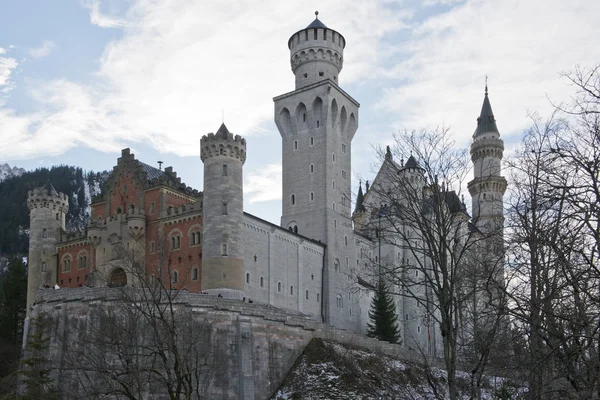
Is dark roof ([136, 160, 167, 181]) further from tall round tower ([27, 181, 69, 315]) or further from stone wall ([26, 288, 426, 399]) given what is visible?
stone wall ([26, 288, 426, 399])

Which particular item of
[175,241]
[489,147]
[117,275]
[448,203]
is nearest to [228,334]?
[175,241]

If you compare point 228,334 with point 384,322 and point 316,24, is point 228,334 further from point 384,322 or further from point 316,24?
point 316,24

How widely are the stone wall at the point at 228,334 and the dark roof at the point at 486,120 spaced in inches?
1990

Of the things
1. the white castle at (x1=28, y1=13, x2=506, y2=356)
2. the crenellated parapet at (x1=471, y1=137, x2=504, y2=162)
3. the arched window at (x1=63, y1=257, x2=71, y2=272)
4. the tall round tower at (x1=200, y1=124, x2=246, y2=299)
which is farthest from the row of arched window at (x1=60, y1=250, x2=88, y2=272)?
the crenellated parapet at (x1=471, y1=137, x2=504, y2=162)

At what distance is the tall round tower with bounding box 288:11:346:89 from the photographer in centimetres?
7125

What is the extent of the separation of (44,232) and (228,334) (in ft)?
89.4

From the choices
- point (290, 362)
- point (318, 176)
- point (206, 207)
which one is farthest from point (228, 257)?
point (318, 176)

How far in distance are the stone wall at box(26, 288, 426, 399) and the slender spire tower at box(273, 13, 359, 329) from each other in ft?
59.6

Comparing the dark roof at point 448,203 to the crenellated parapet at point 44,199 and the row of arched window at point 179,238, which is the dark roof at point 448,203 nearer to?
the row of arched window at point 179,238

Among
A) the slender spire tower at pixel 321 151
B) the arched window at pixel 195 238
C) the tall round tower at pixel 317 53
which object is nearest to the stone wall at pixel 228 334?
the arched window at pixel 195 238

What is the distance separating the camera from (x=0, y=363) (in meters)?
54.4

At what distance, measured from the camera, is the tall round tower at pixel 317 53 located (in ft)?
234

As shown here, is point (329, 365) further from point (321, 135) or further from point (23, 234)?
point (23, 234)

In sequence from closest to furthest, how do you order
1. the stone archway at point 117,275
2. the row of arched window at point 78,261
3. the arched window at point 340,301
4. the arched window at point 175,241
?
the arched window at point 175,241 < the stone archway at point 117,275 < the row of arched window at point 78,261 < the arched window at point 340,301
